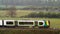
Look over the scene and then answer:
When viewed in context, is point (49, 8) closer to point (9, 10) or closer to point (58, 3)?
point (58, 3)

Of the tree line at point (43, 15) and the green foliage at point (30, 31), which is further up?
the tree line at point (43, 15)

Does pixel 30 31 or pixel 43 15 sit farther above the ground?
pixel 43 15

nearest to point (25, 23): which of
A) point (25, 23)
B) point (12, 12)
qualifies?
point (25, 23)

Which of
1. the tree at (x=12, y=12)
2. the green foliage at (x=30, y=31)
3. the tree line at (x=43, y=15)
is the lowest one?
the green foliage at (x=30, y=31)

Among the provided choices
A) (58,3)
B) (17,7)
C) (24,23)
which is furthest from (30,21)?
(58,3)

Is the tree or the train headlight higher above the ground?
the tree

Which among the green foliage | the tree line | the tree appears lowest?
the green foliage

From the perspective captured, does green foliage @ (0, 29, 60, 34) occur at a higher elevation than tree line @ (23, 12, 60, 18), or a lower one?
lower

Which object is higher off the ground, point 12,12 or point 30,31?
point 12,12

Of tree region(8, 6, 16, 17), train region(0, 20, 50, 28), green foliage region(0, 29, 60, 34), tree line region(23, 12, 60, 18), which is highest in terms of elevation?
tree region(8, 6, 16, 17)

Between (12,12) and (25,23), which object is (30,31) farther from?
(12,12)

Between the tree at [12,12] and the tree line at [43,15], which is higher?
the tree at [12,12]
